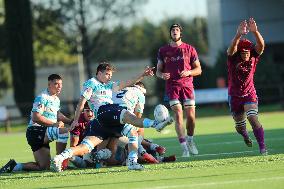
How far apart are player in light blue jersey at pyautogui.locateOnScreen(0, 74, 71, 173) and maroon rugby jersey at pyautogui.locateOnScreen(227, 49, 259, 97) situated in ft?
9.49

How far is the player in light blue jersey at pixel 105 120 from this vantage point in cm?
1262

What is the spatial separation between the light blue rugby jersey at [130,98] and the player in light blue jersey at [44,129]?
1.02 meters

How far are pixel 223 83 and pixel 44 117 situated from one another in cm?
2677

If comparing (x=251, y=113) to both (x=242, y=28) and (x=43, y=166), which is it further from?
(x=43, y=166)

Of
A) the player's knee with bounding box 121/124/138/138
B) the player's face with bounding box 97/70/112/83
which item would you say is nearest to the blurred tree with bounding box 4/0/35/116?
the player's face with bounding box 97/70/112/83

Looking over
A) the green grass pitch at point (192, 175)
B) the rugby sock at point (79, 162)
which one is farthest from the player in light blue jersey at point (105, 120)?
the rugby sock at point (79, 162)

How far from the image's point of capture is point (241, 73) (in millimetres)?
14398

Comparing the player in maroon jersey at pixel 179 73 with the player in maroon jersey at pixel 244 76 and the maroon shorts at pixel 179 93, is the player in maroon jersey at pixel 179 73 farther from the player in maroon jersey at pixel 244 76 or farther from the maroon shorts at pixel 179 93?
the player in maroon jersey at pixel 244 76

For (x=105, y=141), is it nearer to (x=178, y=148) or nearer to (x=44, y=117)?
(x=44, y=117)

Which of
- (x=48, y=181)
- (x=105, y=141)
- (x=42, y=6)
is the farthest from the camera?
(x=42, y=6)

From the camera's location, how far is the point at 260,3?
44188 millimetres

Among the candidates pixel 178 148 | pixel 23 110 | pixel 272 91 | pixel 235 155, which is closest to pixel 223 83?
pixel 272 91

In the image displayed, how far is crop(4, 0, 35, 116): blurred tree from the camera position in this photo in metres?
41.5

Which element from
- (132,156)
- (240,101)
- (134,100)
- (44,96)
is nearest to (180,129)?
(134,100)
